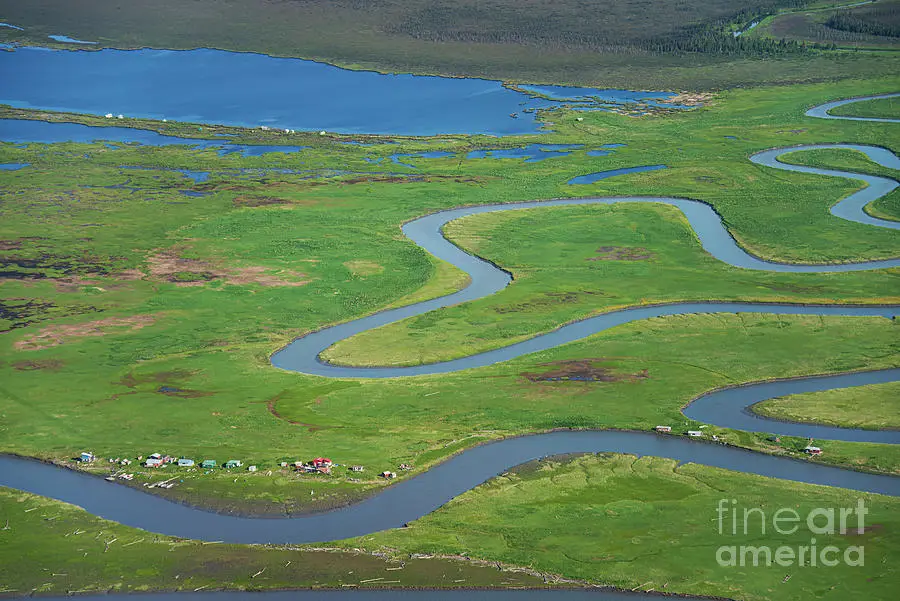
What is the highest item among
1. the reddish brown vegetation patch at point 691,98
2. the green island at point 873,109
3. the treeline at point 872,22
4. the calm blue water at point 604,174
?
the treeline at point 872,22

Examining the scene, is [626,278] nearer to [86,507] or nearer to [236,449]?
[236,449]

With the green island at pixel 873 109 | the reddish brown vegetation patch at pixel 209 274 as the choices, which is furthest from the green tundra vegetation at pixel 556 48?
the reddish brown vegetation patch at pixel 209 274

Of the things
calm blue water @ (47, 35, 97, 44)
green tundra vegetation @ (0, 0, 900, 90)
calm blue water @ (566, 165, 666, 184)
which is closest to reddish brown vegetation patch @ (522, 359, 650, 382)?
calm blue water @ (566, 165, 666, 184)

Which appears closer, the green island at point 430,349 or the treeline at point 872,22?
the green island at point 430,349

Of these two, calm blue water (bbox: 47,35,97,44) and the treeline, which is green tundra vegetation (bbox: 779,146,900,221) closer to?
the treeline

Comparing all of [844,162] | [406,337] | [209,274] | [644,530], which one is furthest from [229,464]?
[844,162]

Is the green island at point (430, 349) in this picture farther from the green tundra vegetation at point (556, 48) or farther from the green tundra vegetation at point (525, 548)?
the green tundra vegetation at point (556, 48)
